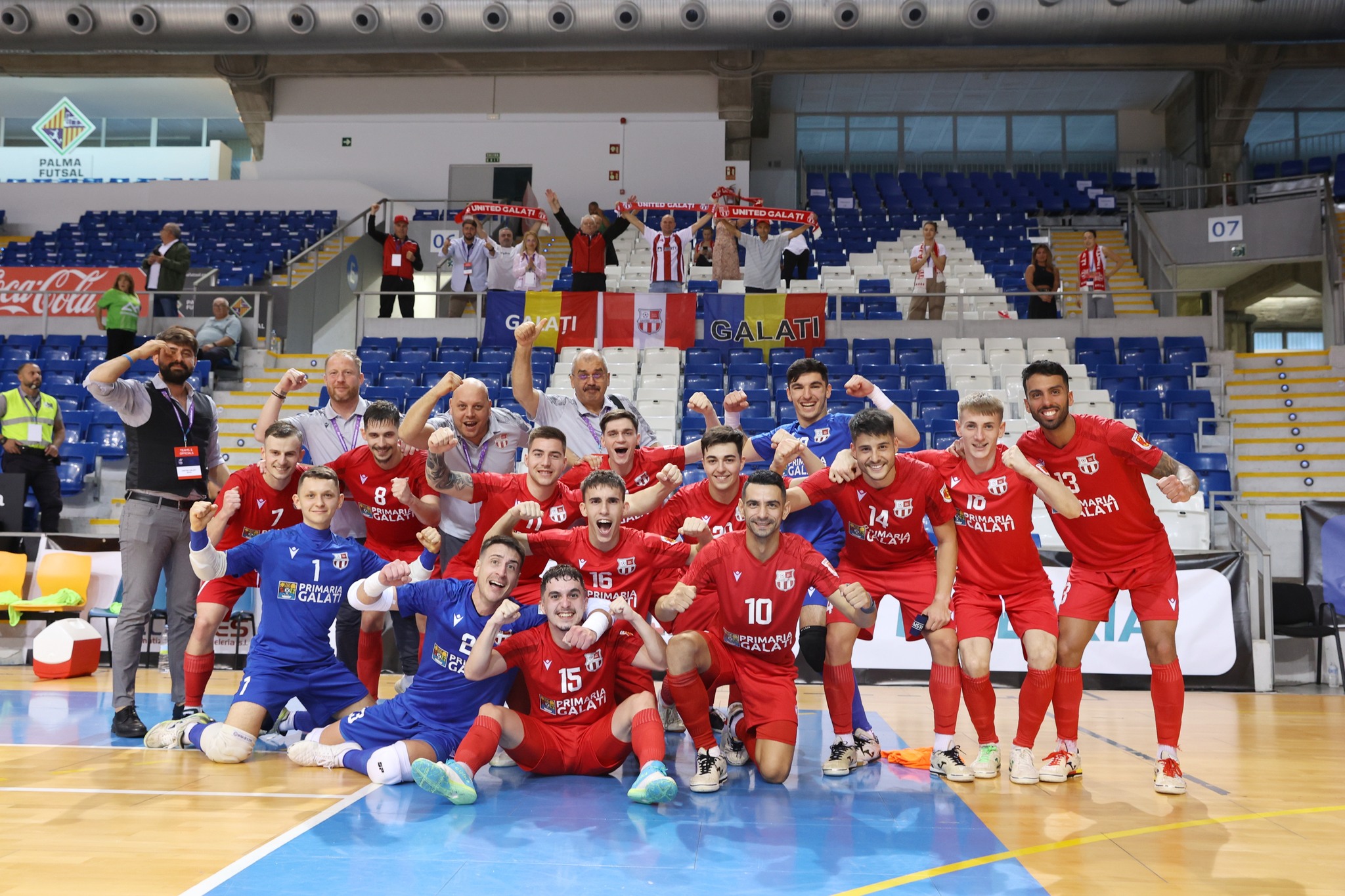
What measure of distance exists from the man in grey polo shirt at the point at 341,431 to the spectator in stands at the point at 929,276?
35.0ft

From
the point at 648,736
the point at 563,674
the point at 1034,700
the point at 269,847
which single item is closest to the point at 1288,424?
the point at 1034,700

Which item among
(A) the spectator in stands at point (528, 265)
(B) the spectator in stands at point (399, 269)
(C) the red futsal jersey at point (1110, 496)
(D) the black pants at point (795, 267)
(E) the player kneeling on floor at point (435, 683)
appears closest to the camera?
(E) the player kneeling on floor at point (435, 683)

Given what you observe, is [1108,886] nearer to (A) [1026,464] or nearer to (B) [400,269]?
(A) [1026,464]

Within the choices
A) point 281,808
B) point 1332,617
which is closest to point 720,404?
point 1332,617

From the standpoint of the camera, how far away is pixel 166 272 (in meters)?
15.3

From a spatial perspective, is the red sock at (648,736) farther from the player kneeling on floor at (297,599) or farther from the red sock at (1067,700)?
the red sock at (1067,700)

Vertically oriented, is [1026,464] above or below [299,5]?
below

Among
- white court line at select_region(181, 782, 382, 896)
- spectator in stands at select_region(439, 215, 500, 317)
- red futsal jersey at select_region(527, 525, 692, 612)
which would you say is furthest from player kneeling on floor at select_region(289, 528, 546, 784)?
spectator in stands at select_region(439, 215, 500, 317)

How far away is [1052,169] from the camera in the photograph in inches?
944

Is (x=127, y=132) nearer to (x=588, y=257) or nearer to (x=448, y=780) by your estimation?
(x=588, y=257)

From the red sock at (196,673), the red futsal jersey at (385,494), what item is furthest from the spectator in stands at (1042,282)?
the red sock at (196,673)

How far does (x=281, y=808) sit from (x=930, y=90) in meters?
23.5

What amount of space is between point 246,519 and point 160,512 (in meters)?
0.53

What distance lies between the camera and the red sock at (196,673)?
5.89 m
